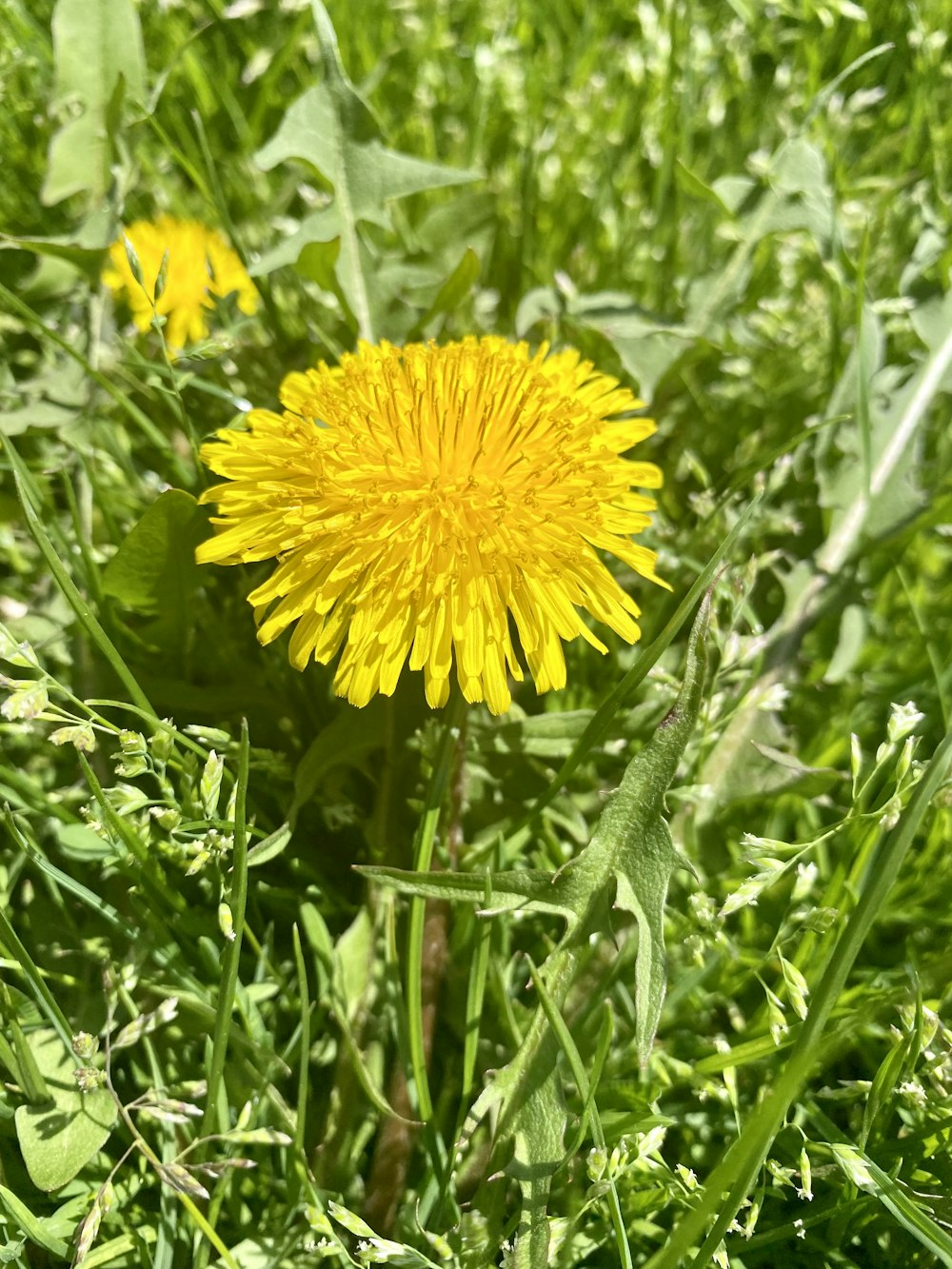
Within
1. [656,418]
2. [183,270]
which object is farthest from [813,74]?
[183,270]

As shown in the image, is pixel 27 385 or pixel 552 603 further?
pixel 27 385

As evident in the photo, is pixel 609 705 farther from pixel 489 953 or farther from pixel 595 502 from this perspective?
pixel 489 953

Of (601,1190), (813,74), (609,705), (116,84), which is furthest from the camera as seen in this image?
(813,74)

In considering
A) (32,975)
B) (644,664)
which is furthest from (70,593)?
(644,664)

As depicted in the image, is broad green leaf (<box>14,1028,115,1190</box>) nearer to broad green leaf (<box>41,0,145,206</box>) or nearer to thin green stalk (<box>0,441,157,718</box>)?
thin green stalk (<box>0,441,157,718</box>)

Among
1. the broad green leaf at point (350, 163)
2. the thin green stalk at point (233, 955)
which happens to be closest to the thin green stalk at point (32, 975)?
the thin green stalk at point (233, 955)

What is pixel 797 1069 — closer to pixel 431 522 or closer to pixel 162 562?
pixel 431 522

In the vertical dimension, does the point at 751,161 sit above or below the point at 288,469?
above
